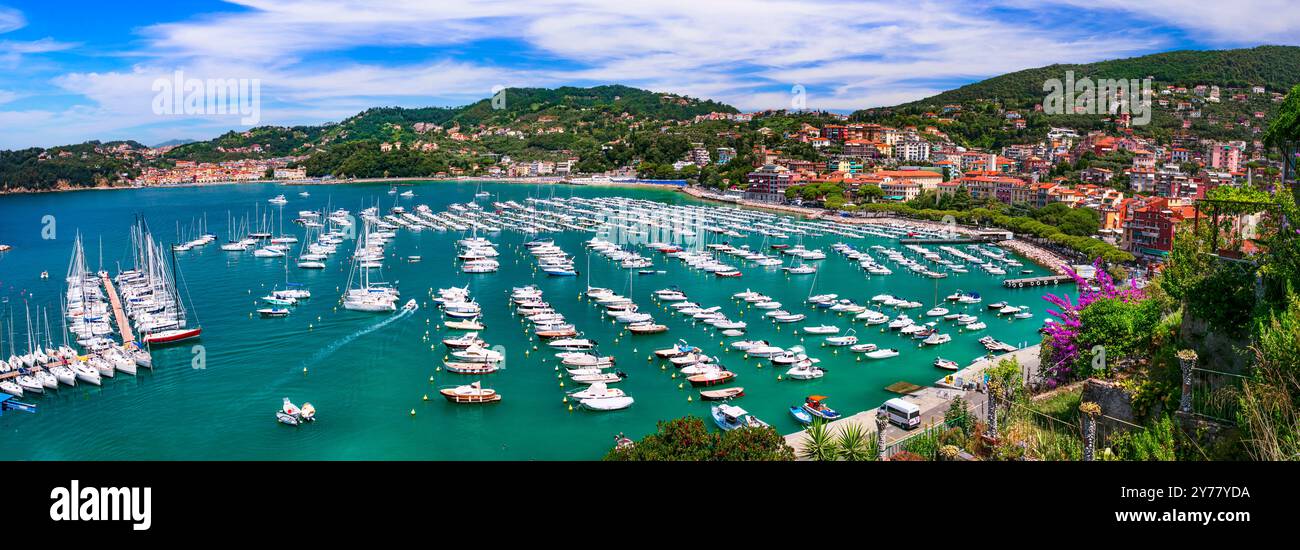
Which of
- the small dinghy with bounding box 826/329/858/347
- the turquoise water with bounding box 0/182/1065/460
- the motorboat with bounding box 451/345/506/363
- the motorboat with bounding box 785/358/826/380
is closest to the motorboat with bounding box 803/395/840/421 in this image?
the turquoise water with bounding box 0/182/1065/460

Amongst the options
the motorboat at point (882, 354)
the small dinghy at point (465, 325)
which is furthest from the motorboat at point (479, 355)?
the motorboat at point (882, 354)

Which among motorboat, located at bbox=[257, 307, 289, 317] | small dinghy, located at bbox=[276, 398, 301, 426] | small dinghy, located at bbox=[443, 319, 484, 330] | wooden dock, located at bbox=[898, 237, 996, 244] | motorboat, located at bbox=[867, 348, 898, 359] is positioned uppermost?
wooden dock, located at bbox=[898, 237, 996, 244]

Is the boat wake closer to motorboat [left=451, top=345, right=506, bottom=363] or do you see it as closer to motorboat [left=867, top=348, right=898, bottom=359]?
motorboat [left=451, top=345, right=506, bottom=363]

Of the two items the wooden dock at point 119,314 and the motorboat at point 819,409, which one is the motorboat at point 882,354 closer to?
the motorboat at point 819,409

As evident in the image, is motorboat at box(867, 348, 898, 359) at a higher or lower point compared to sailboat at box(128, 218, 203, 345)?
lower

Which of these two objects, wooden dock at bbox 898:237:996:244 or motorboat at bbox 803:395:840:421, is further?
wooden dock at bbox 898:237:996:244

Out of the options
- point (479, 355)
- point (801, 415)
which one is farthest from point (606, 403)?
point (479, 355)

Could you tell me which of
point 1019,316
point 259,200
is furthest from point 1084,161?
point 259,200
